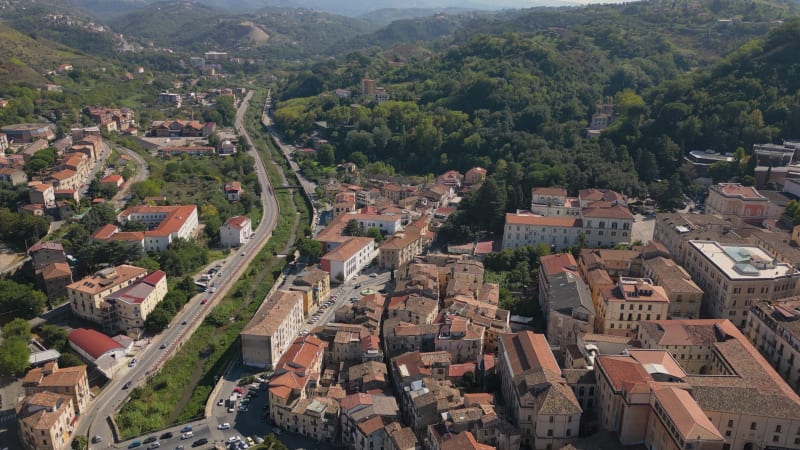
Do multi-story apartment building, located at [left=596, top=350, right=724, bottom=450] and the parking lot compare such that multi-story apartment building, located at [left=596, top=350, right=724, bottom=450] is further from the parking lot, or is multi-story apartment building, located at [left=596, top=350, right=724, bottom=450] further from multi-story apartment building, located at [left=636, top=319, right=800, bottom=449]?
the parking lot

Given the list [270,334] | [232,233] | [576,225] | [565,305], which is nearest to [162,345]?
[270,334]

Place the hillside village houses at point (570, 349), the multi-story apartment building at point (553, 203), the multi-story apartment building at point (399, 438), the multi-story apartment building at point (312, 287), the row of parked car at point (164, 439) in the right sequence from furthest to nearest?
the multi-story apartment building at point (553, 203)
the multi-story apartment building at point (312, 287)
the row of parked car at point (164, 439)
the multi-story apartment building at point (399, 438)
the hillside village houses at point (570, 349)

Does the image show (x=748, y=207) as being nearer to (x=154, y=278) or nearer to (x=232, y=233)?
(x=232, y=233)

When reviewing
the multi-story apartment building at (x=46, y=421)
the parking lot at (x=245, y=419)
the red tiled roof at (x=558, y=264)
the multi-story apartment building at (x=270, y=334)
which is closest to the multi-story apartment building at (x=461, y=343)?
the red tiled roof at (x=558, y=264)

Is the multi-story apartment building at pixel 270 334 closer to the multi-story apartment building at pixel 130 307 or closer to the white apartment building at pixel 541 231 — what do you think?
the multi-story apartment building at pixel 130 307

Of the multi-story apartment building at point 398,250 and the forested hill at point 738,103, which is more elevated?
the forested hill at point 738,103

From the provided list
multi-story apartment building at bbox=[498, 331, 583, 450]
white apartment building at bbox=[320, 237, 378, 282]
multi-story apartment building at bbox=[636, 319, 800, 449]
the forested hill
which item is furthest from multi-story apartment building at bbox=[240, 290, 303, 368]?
the forested hill
